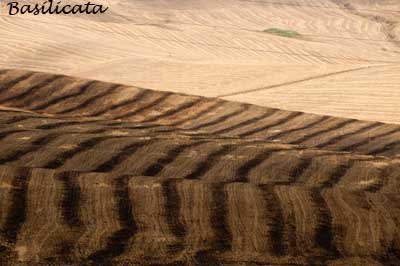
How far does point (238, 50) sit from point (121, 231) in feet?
42.4

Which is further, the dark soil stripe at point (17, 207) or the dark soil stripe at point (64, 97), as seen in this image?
the dark soil stripe at point (64, 97)

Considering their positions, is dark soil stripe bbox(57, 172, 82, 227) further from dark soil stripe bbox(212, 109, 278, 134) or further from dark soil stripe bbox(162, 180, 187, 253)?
dark soil stripe bbox(212, 109, 278, 134)

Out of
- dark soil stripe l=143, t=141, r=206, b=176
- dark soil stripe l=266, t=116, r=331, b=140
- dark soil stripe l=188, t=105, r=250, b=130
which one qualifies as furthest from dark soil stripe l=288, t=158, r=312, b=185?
dark soil stripe l=188, t=105, r=250, b=130

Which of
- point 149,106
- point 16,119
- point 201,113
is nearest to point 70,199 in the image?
point 16,119

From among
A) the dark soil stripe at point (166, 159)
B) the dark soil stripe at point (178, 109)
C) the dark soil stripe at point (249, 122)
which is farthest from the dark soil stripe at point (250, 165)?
the dark soil stripe at point (178, 109)

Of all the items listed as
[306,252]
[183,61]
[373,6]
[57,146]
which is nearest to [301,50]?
[183,61]

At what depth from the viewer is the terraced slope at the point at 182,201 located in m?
2.76

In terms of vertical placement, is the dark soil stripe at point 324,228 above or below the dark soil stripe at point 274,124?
above

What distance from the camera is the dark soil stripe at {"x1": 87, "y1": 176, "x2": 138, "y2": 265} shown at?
8.68ft

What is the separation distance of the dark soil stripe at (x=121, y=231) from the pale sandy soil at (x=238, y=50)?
13.7 ft

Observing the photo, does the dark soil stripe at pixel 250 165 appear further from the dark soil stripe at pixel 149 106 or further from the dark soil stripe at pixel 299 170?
the dark soil stripe at pixel 149 106

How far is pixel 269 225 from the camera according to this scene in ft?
9.93

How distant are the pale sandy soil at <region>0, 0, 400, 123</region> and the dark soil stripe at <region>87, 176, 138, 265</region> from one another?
4.18 metres

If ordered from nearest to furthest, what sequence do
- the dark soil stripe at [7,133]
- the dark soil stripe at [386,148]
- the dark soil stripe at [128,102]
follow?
the dark soil stripe at [7,133]
the dark soil stripe at [386,148]
the dark soil stripe at [128,102]
